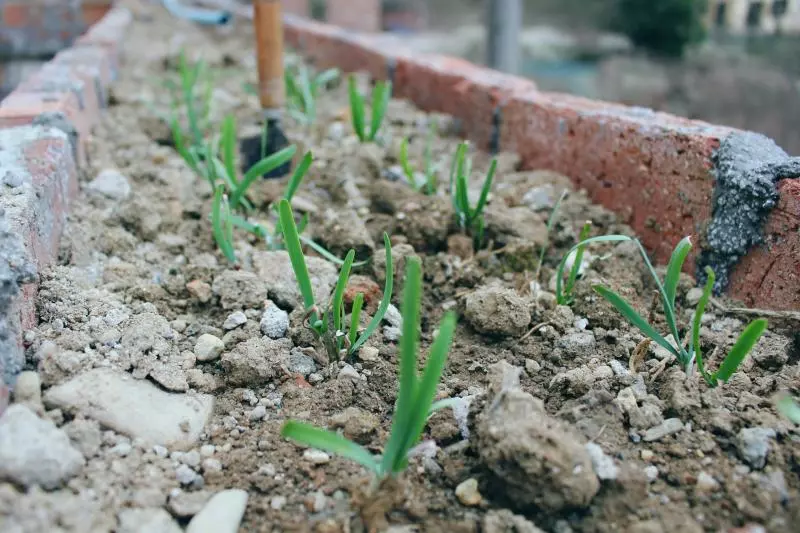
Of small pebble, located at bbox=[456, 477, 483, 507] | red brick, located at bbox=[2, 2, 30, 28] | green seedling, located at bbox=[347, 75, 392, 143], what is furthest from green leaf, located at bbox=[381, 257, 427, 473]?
red brick, located at bbox=[2, 2, 30, 28]

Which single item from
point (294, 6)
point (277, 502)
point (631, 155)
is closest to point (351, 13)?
point (294, 6)

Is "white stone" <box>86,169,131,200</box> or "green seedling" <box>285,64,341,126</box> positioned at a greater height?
"green seedling" <box>285,64,341,126</box>

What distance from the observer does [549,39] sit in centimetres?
726

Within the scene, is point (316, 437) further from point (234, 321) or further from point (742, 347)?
point (742, 347)

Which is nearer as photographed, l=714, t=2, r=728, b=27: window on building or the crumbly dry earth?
the crumbly dry earth

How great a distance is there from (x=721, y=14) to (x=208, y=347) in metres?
6.45

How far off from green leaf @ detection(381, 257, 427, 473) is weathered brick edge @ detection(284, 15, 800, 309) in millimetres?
792

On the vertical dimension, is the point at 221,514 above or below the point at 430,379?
below

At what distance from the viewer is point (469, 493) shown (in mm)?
1000

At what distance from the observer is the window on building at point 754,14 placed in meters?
5.47

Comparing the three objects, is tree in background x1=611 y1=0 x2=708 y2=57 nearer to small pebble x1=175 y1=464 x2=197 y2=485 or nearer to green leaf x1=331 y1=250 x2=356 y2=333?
green leaf x1=331 y1=250 x2=356 y2=333

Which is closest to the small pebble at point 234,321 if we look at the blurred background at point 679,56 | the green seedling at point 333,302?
the green seedling at point 333,302

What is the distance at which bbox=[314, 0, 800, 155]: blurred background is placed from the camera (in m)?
5.11

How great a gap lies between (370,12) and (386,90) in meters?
4.95
